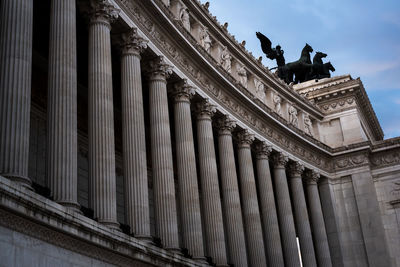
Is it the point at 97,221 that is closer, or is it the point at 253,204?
the point at 97,221

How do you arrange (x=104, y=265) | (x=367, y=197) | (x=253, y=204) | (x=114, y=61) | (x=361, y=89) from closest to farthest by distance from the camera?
(x=104, y=265), (x=114, y=61), (x=253, y=204), (x=367, y=197), (x=361, y=89)

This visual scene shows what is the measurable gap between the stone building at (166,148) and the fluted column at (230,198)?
0.30 ft

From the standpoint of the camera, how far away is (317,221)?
168 feet

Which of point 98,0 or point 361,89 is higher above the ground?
point 361,89

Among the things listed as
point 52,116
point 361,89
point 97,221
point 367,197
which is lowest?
point 97,221

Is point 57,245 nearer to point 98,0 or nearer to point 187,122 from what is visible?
point 98,0

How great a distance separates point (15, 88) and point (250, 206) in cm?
2444

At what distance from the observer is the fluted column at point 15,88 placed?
19531mm

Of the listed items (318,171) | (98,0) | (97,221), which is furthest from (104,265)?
(318,171)

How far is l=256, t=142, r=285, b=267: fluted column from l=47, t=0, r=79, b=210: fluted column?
22771mm

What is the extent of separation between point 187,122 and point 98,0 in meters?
9.92

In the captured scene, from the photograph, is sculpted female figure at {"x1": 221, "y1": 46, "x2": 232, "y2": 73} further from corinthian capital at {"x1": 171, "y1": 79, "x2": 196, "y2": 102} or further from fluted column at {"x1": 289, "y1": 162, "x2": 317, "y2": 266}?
fluted column at {"x1": 289, "y1": 162, "x2": 317, "y2": 266}

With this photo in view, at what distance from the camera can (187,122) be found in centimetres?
3597

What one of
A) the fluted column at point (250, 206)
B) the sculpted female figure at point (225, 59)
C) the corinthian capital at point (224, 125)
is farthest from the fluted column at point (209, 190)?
the sculpted female figure at point (225, 59)
